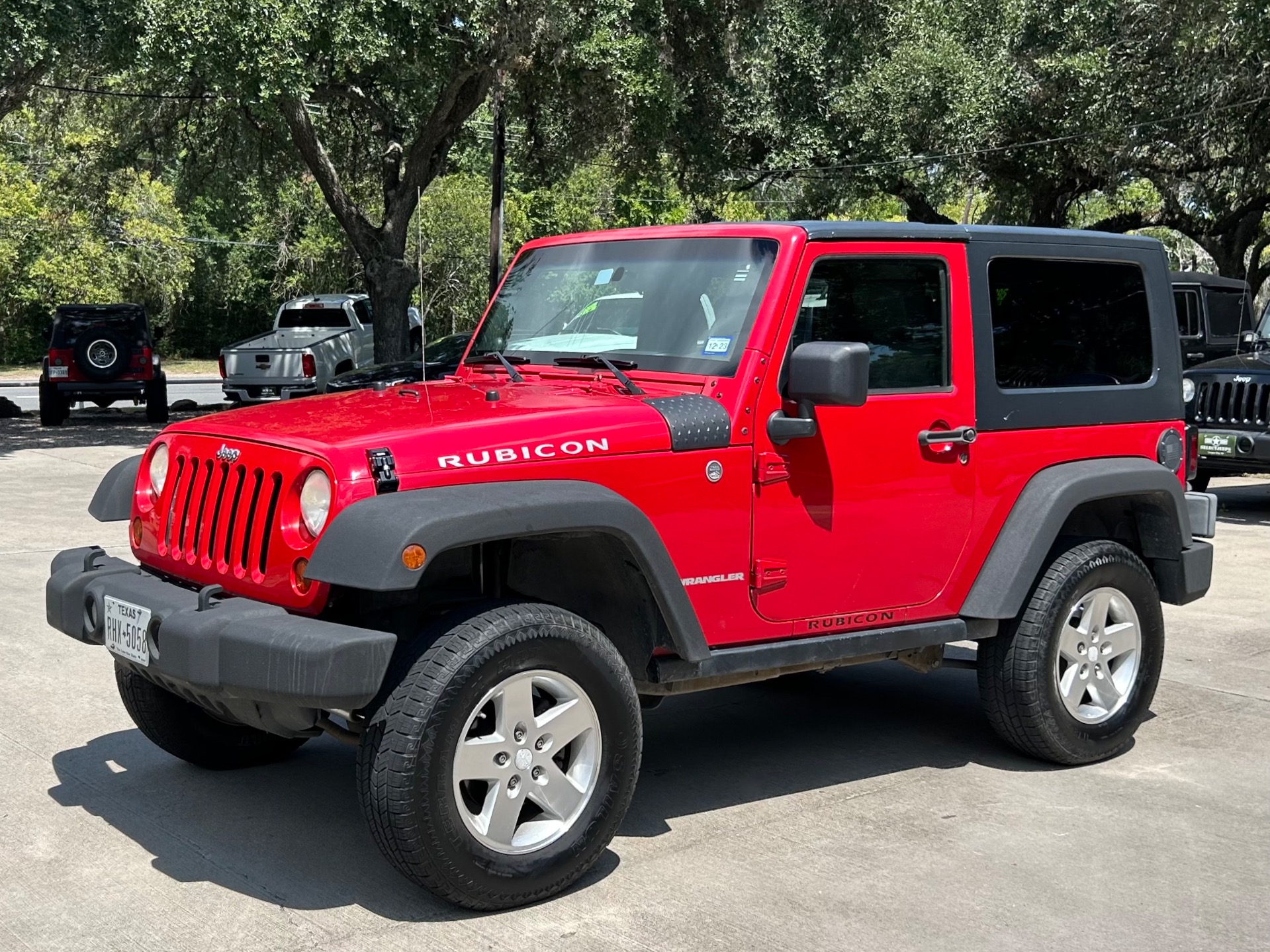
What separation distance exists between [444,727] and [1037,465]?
257 centimetres

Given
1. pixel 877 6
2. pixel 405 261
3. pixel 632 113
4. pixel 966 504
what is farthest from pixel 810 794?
pixel 877 6

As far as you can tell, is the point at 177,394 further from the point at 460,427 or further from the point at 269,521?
the point at 460,427

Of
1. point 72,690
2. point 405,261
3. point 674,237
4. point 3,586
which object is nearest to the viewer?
point 674,237

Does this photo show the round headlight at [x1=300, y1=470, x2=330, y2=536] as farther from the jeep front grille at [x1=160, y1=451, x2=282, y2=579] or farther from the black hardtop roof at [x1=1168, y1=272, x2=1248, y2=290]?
the black hardtop roof at [x1=1168, y1=272, x2=1248, y2=290]

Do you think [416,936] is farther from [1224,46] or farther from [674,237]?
[1224,46]

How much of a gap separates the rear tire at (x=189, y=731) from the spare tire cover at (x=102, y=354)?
673 inches

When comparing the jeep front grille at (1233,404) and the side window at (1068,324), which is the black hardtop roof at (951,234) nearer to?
the side window at (1068,324)

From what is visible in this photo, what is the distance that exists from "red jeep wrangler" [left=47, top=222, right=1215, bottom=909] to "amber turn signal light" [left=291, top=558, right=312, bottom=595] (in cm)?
2

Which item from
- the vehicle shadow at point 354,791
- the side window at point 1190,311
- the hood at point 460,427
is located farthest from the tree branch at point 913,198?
the hood at point 460,427

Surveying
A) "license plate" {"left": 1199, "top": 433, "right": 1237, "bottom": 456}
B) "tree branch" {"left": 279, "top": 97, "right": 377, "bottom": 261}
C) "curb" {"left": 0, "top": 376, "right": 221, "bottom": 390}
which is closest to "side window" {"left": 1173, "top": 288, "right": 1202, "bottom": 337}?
"license plate" {"left": 1199, "top": 433, "right": 1237, "bottom": 456}

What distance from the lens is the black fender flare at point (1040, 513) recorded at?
521cm

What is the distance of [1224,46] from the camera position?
20.9 meters

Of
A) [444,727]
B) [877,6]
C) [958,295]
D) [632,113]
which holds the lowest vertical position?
[444,727]

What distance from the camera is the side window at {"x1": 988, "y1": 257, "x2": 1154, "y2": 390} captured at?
539 cm
